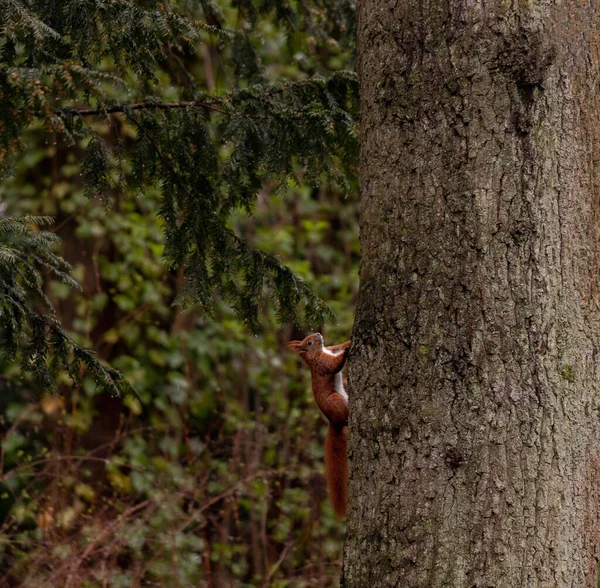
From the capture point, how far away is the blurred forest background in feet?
9.66

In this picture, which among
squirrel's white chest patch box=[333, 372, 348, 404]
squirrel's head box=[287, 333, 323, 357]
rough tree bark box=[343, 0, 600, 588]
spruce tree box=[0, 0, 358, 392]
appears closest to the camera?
rough tree bark box=[343, 0, 600, 588]

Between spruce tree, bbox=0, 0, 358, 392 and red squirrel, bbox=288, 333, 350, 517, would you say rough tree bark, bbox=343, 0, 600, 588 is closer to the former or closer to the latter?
red squirrel, bbox=288, 333, 350, 517

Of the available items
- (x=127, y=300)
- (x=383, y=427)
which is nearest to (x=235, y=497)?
(x=127, y=300)

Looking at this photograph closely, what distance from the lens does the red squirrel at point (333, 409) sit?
9.50ft

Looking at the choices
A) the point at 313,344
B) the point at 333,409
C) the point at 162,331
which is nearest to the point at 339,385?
the point at 333,409

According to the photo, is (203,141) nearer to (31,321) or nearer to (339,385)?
(31,321)

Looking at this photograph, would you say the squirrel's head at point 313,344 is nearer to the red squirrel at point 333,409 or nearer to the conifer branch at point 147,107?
the red squirrel at point 333,409

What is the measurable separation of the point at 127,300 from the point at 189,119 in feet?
11.7

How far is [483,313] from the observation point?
2037mm

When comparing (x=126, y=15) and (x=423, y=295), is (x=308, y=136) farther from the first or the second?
(x=423, y=295)

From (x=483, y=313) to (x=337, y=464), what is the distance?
1.08 meters

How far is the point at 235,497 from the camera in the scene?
203 inches

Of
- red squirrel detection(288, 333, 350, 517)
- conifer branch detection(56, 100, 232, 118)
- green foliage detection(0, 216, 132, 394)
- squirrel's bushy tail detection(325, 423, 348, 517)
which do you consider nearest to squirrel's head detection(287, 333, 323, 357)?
red squirrel detection(288, 333, 350, 517)

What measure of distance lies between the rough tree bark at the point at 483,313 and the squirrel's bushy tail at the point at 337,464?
68 cm
